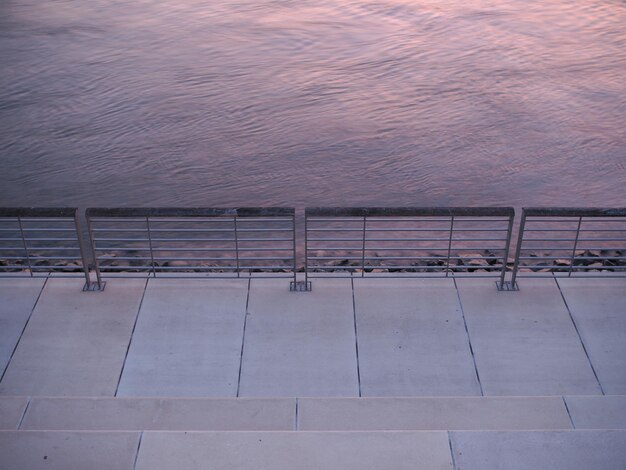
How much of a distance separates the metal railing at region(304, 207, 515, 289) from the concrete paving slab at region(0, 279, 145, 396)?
2279 millimetres

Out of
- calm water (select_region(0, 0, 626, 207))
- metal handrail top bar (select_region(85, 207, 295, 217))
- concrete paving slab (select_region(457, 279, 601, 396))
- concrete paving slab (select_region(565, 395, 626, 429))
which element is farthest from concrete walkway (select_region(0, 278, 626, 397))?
calm water (select_region(0, 0, 626, 207))

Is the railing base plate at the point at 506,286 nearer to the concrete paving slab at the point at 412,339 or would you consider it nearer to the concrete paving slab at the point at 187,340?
the concrete paving slab at the point at 412,339

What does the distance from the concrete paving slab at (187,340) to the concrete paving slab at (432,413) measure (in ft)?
3.41

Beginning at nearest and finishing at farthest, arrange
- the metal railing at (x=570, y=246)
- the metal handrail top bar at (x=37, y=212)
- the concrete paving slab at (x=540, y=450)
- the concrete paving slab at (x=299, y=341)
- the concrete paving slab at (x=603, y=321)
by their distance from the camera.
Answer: the concrete paving slab at (x=540, y=450)
the concrete paving slab at (x=299, y=341)
the concrete paving slab at (x=603, y=321)
the metal handrail top bar at (x=37, y=212)
the metal railing at (x=570, y=246)

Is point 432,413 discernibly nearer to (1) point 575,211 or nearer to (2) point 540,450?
(2) point 540,450

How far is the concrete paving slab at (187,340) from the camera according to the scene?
6.93 metres

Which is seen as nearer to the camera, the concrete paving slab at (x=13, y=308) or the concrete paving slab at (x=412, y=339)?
the concrete paving slab at (x=412, y=339)

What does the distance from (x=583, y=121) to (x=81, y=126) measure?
13.3 meters

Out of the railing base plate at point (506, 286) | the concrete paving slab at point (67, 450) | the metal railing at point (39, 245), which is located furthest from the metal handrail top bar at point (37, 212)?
the railing base plate at point (506, 286)

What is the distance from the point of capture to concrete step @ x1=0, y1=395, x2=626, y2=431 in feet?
20.1

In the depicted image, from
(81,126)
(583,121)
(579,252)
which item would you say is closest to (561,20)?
(583,121)

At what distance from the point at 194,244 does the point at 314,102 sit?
23.9 feet

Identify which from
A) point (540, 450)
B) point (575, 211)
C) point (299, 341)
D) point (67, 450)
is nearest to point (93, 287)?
point (299, 341)

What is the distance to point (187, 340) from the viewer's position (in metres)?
7.52
